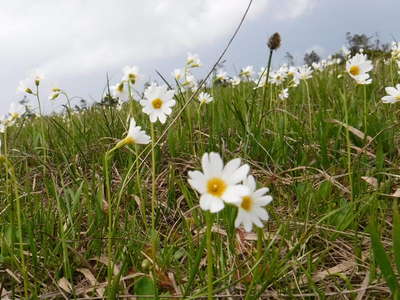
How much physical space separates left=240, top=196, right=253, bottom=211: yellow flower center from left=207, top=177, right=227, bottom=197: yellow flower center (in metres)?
0.11

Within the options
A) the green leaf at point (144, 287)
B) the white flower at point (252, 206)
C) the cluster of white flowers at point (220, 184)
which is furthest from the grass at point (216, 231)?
the cluster of white flowers at point (220, 184)

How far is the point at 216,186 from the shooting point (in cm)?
106

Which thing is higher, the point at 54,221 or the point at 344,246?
the point at 54,221

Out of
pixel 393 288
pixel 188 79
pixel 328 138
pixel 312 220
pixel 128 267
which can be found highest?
pixel 188 79

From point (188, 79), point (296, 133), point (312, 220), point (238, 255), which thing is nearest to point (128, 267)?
point (238, 255)

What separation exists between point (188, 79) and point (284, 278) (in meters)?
2.23

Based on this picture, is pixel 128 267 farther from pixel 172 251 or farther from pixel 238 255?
pixel 238 255

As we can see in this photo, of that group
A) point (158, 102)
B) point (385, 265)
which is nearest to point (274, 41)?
point (158, 102)

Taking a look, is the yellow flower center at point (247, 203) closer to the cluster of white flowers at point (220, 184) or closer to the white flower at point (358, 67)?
the cluster of white flowers at point (220, 184)

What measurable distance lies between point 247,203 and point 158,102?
758 mm

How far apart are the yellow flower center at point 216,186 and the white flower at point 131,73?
1.39 m

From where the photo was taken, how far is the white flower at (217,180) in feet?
3.33

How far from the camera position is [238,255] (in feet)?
5.88

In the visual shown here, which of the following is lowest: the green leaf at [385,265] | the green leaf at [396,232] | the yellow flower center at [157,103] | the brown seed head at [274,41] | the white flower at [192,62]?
the green leaf at [385,265]
